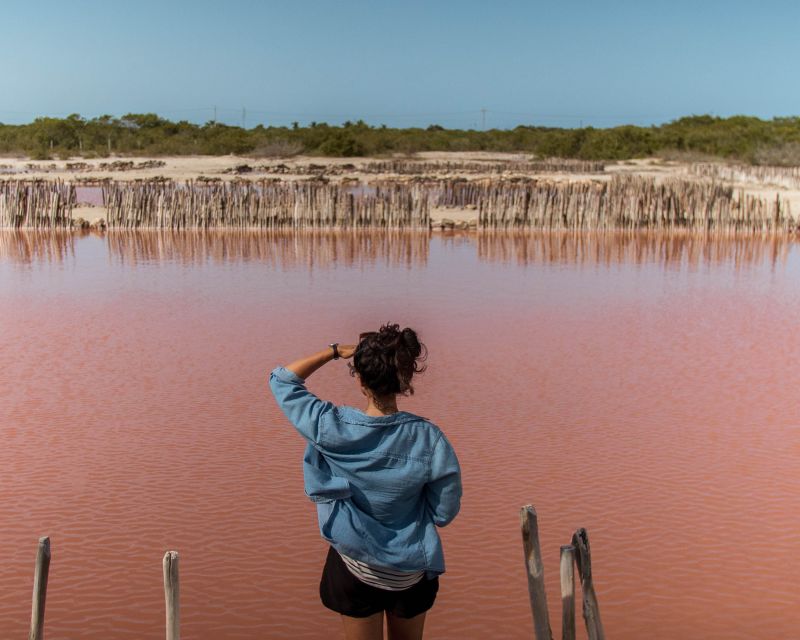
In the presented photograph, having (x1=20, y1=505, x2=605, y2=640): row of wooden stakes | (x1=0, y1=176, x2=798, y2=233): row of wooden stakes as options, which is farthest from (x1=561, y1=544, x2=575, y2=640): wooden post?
(x1=0, y1=176, x2=798, y2=233): row of wooden stakes

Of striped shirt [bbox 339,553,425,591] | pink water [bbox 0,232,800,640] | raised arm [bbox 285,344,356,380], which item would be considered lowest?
pink water [bbox 0,232,800,640]

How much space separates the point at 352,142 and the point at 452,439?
34577mm

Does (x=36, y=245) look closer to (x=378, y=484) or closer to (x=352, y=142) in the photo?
(x=378, y=484)

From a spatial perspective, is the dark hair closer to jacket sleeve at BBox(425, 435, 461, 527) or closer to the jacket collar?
the jacket collar

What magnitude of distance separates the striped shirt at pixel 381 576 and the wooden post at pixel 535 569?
0.35 m

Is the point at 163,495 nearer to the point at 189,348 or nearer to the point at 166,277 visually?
the point at 189,348

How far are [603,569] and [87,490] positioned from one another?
250 cm

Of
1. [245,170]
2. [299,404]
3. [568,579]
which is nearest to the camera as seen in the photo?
[299,404]

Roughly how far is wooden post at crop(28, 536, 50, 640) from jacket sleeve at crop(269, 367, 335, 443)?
75 cm

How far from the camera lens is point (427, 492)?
8.32 ft

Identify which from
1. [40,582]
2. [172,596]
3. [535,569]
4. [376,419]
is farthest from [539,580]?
[40,582]

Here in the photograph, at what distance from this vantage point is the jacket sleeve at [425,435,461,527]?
2.45 m

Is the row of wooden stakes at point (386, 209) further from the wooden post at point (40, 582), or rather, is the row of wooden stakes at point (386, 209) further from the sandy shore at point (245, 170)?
the wooden post at point (40, 582)

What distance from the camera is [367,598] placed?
2541 millimetres
